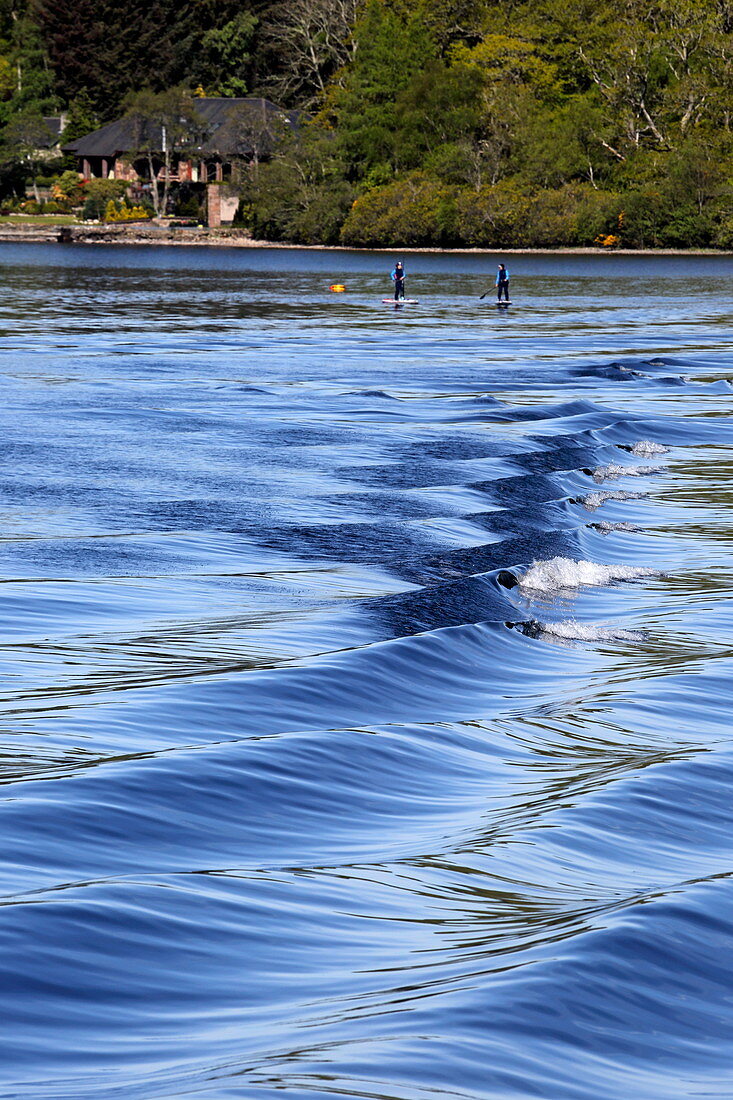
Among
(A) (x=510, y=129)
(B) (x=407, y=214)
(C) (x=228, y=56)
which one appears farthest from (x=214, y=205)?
(C) (x=228, y=56)

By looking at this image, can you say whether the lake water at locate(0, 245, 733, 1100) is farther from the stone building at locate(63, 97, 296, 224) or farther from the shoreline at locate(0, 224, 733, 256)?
the stone building at locate(63, 97, 296, 224)

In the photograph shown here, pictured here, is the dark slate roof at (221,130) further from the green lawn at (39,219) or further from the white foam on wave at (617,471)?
the white foam on wave at (617,471)

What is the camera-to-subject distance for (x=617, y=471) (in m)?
21.1

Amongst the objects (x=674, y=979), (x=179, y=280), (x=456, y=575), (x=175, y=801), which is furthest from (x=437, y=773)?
(x=179, y=280)

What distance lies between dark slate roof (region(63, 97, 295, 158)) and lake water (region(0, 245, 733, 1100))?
356ft

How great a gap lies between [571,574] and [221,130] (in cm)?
12532

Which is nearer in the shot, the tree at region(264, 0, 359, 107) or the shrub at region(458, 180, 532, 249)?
the shrub at region(458, 180, 532, 249)

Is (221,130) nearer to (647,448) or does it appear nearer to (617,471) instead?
(647,448)

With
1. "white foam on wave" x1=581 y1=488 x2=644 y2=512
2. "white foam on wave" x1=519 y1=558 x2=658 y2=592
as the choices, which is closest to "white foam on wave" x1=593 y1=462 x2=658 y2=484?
"white foam on wave" x1=581 y1=488 x2=644 y2=512

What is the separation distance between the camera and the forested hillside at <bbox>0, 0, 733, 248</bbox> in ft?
375

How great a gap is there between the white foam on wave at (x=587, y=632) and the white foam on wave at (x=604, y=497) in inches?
235

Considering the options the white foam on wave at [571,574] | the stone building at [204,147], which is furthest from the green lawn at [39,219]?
the white foam on wave at [571,574]

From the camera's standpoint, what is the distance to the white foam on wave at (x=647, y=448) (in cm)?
2297

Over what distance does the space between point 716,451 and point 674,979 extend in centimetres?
1804
